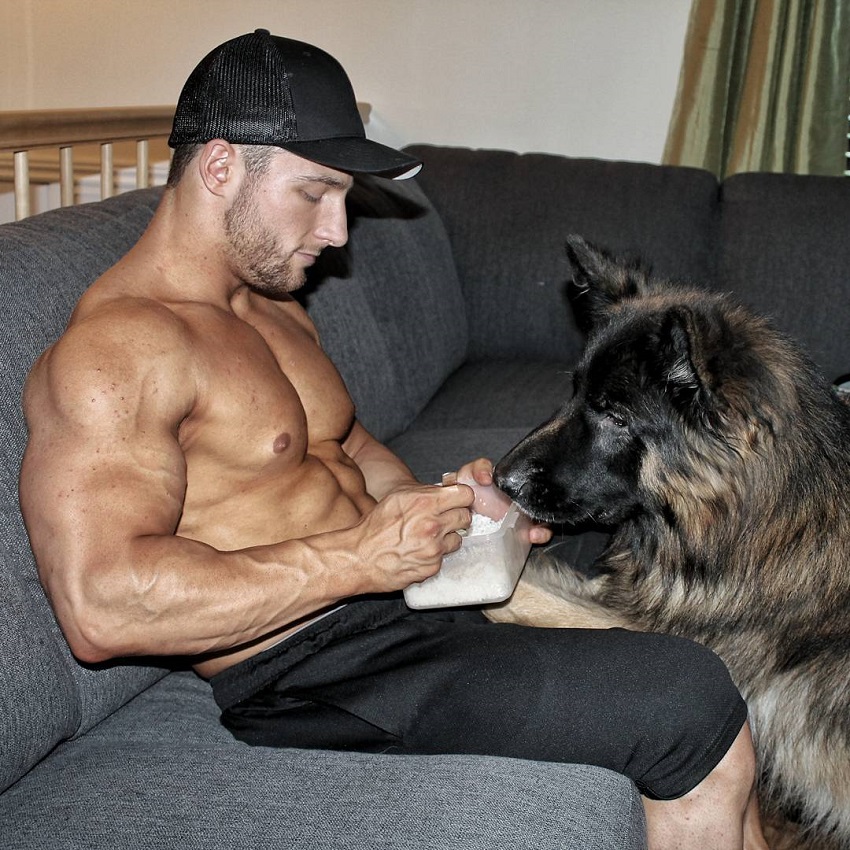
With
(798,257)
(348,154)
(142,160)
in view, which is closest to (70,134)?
(142,160)

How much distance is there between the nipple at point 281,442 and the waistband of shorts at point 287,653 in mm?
290

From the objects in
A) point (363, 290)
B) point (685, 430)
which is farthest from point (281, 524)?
point (363, 290)

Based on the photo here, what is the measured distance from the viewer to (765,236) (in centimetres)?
359

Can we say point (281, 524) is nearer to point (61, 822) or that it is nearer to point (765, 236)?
point (61, 822)

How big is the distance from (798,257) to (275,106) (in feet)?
8.03

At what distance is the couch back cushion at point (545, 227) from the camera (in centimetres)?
363

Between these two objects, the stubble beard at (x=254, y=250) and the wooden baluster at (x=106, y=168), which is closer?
the stubble beard at (x=254, y=250)

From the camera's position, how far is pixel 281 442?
67.6 inches

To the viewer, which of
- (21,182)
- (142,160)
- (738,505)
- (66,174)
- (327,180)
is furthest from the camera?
(142,160)

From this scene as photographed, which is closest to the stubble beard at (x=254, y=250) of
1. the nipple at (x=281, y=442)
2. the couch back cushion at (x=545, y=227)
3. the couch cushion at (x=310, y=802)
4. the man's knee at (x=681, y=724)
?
the nipple at (x=281, y=442)

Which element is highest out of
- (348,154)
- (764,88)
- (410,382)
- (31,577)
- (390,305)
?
(764,88)

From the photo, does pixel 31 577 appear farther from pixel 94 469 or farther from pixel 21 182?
pixel 21 182

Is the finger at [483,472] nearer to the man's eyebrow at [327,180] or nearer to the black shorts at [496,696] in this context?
the black shorts at [496,696]

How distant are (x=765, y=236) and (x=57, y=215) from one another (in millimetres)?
→ 2522
